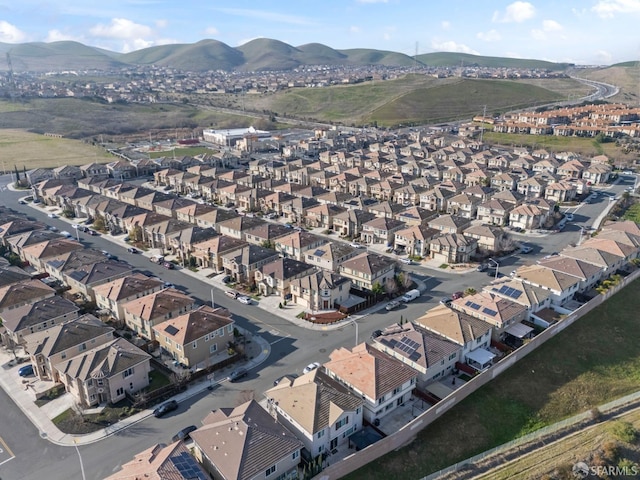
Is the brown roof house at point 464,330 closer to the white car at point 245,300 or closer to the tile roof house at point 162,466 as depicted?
the white car at point 245,300

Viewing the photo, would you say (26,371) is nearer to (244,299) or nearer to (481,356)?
(244,299)

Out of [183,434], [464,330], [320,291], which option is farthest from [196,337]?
[464,330]

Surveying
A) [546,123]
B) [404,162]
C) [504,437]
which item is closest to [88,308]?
[504,437]

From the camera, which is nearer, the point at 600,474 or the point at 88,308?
the point at 600,474

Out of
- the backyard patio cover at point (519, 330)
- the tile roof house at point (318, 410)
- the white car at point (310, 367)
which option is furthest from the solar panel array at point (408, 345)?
the backyard patio cover at point (519, 330)

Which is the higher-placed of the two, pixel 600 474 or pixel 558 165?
pixel 558 165

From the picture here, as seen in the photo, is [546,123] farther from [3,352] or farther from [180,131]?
[3,352]
